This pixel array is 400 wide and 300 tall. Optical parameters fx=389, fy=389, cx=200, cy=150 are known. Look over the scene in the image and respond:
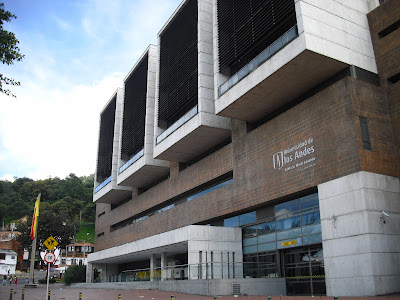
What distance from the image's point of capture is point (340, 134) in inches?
810

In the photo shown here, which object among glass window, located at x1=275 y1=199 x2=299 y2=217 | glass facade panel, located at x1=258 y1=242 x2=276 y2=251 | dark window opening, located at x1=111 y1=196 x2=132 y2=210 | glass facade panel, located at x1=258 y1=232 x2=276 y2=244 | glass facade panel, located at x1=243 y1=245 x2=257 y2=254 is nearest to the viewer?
glass window, located at x1=275 y1=199 x2=299 y2=217

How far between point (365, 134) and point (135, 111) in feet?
94.3

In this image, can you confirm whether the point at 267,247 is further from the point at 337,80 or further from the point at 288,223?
the point at 337,80

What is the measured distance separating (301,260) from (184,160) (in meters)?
16.4

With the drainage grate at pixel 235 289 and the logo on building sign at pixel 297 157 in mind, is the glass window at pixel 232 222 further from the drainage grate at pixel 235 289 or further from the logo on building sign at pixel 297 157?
the drainage grate at pixel 235 289

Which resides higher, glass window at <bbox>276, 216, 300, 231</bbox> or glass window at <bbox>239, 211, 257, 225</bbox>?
glass window at <bbox>239, 211, 257, 225</bbox>

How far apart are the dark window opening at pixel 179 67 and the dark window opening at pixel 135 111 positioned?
18.4ft

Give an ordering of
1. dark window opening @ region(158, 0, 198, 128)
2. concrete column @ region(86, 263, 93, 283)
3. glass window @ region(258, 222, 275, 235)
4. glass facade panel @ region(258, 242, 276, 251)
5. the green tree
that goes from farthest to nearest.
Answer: the green tree < concrete column @ region(86, 263, 93, 283) < dark window opening @ region(158, 0, 198, 128) < glass window @ region(258, 222, 275, 235) < glass facade panel @ region(258, 242, 276, 251)

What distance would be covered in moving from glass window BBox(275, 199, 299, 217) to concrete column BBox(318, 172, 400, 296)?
11.8 ft

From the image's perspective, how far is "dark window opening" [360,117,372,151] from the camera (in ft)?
65.3

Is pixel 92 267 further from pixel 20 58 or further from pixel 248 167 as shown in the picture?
pixel 20 58

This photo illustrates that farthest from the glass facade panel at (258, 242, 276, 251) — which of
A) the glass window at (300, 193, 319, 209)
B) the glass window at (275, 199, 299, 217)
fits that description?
the glass window at (300, 193, 319, 209)

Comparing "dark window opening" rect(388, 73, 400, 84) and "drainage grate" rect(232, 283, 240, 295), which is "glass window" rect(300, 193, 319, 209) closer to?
"drainage grate" rect(232, 283, 240, 295)

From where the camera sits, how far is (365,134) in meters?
20.2
